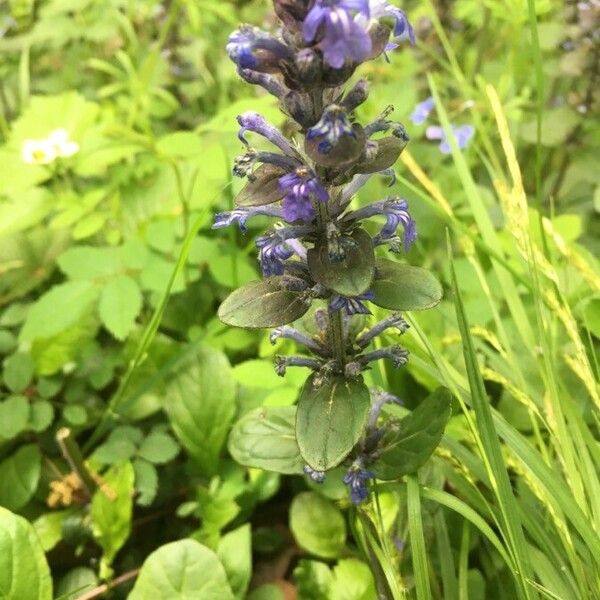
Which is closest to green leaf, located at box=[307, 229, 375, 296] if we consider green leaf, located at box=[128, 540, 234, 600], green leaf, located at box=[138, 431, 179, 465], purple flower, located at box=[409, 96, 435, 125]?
green leaf, located at box=[128, 540, 234, 600]

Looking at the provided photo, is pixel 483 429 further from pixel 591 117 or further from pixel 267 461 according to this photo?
pixel 591 117

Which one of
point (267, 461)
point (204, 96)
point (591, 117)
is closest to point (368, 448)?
point (267, 461)

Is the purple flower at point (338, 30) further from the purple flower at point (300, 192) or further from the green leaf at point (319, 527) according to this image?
the green leaf at point (319, 527)

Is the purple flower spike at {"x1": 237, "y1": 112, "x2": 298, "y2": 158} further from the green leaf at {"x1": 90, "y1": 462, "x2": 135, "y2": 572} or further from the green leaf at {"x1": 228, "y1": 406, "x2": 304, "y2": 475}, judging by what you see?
the green leaf at {"x1": 90, "y1": 462, "x2": 135, "y2": 572}

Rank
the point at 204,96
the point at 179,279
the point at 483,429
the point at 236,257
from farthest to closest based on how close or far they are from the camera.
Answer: the point at 204,96 → the point at 236,257 → the point at 179,279 → the point at 483,429

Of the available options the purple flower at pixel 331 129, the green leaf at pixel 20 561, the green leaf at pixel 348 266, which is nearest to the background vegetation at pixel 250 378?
the green leaf at pixel 20 561

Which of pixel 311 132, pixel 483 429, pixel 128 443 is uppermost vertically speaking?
pixel 311 132

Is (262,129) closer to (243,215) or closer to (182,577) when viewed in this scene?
(243,215)
